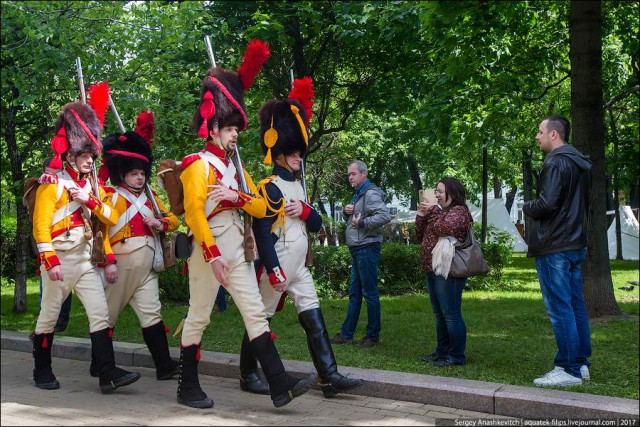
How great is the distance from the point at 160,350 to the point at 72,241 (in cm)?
127

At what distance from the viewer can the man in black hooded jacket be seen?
Answer: 6.19 metres

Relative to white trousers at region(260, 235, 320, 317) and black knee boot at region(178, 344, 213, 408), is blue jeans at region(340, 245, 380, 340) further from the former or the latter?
black knee boot at region(178, 344, 213, 408)

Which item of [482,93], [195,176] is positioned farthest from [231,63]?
[195,176]

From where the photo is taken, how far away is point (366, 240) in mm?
8359

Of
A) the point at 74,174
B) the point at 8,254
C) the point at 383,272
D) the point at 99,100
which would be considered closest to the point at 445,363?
the point at 74,174

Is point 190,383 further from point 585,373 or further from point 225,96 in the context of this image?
point 585,373

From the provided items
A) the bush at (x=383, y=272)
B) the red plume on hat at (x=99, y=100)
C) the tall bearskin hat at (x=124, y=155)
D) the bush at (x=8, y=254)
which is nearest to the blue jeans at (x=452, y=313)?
the tall bearskin hat at (x=124, y=155)

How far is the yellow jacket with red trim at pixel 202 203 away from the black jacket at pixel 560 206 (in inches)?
86.6

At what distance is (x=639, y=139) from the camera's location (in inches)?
730

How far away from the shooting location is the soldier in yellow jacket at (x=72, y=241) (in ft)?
21.9

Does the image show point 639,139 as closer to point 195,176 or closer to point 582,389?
point 582,389

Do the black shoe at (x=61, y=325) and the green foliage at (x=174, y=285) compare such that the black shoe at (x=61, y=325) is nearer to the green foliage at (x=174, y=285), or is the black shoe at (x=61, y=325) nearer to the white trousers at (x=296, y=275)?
the green foliage at (x=174, y=285)

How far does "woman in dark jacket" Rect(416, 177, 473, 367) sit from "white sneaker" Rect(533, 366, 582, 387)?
1037 mm

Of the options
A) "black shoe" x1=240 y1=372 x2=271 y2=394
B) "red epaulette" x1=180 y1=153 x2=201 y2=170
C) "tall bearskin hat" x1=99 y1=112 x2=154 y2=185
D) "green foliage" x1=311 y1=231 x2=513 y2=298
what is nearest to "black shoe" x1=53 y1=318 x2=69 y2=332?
"tall bearskin hat" x1=99 y1=112 x2=154 y2=185
